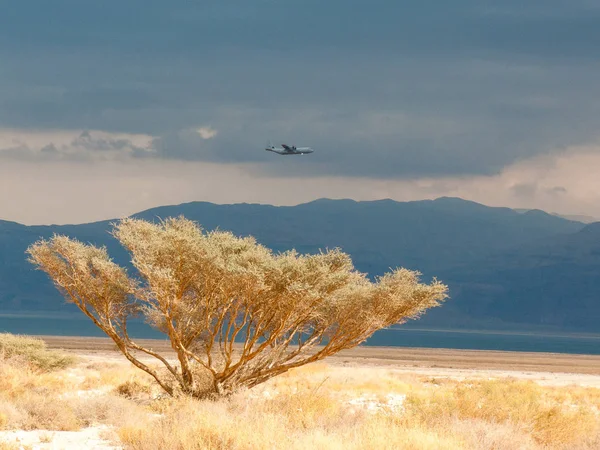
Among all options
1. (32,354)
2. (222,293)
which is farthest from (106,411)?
(32,354)

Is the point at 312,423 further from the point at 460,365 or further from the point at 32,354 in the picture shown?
the point at 460,365

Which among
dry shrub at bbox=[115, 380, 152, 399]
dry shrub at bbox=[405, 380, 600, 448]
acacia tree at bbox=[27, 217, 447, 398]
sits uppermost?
acacia tree at bbox=[27, 217, 447, 398]

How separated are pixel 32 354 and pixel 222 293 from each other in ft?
53.3

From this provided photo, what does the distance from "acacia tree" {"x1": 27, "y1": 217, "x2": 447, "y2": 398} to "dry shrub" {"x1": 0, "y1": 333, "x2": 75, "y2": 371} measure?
38.7 feet

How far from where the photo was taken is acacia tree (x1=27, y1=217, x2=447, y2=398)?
973 inches

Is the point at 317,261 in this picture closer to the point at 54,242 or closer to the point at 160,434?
the point at 54,242

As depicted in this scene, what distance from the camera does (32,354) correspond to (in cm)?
3841

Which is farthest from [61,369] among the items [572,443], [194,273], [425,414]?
[572,443]

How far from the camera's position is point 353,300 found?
86.9 ft

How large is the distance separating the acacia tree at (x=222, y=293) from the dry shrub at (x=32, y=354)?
38.7 feet

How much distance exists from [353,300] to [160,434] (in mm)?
10384

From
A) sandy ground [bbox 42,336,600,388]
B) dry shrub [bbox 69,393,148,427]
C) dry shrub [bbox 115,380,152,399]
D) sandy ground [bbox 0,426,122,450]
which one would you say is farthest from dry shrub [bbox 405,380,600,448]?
sandy ground [bbox 42,336,600,388]

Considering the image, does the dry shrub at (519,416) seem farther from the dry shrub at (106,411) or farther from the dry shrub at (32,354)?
the dry shrub at (32,354)

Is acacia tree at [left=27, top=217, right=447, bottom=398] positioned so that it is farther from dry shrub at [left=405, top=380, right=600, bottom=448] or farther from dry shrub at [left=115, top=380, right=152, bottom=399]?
dry shrub at [left=405, top=380, right=600, bottom=448]
